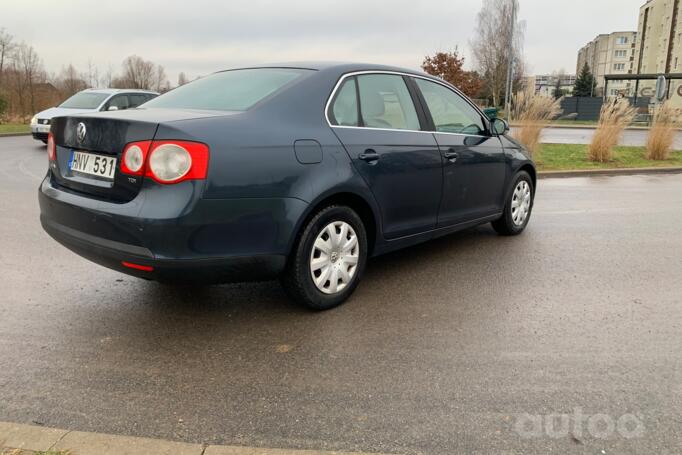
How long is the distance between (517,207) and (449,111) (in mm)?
1675

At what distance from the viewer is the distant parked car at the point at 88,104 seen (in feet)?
49.9

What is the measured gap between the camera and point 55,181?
3732 millimetres

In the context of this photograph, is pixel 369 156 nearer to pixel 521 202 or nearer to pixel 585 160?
pixel 521 202

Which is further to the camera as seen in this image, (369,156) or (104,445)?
(369,156)

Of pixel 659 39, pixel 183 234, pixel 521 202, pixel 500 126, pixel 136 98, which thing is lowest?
pixel 521 202

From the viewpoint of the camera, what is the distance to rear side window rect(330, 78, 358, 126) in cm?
383

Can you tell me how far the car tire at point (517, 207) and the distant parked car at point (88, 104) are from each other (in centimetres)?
1166

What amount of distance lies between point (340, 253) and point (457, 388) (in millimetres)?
1327

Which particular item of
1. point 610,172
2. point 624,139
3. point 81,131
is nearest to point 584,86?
point 624,139

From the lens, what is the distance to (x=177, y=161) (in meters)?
3.04

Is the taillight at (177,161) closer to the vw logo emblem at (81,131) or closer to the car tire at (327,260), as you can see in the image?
the vw logo emblem at (81,131)

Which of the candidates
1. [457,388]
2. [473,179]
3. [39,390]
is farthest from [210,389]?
[473,179]

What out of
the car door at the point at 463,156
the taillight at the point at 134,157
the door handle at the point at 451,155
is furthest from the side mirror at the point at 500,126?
the taillight at the point at 134,157

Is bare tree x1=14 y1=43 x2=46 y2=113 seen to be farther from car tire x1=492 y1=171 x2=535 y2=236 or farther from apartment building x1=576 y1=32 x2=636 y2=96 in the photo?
apartment building x1=576 y1=32 x2=636 y2=96
